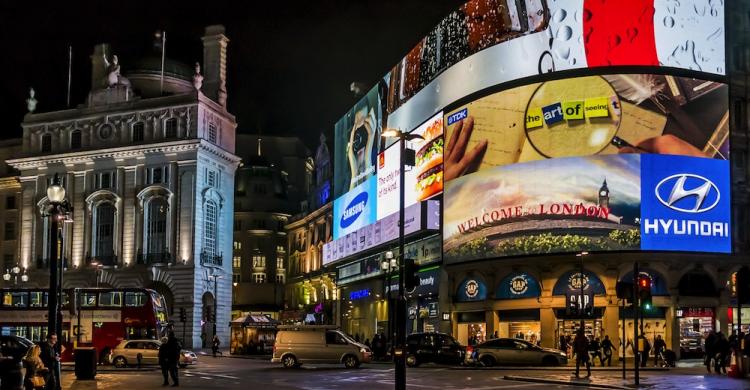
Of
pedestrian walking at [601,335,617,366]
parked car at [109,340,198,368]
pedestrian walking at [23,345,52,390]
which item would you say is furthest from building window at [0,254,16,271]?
pedestrian walking at [23,345,52,390]

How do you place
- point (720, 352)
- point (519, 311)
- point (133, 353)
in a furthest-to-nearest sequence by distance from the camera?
point (519, 311), point (133, 353), point (720, 352)

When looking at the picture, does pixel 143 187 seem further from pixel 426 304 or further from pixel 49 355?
pixel 49 355

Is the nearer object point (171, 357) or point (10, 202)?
point (171, 357)

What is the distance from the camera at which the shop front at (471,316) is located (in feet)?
192

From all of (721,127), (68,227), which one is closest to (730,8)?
(721,127)

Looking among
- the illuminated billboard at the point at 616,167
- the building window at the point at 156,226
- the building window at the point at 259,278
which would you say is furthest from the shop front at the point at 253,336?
the building window at the point at 259,278

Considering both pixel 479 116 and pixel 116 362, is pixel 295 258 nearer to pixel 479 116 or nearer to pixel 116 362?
pixel 479 116

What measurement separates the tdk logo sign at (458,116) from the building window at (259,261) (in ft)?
246

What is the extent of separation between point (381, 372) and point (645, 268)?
19188 millimetres

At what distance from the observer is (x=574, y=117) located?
5262 centimetres

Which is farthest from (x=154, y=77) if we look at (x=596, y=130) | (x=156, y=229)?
(x=596, y=130)

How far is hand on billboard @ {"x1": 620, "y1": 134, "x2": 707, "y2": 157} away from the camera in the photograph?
5134cm

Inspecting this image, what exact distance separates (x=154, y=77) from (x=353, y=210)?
110ft

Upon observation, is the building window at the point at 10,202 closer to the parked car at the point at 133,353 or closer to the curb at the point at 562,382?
the parked car at the point at 133,353
